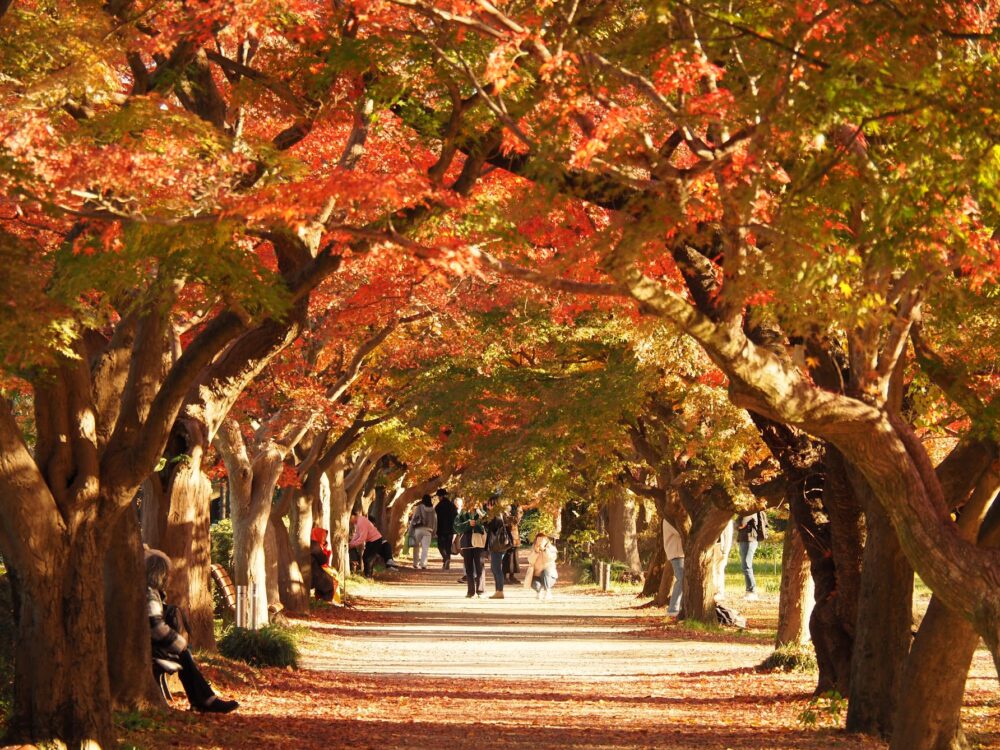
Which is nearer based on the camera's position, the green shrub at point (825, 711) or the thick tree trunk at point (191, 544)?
the green shrub at point (825, 711)

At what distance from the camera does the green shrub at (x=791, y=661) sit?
17.3 m

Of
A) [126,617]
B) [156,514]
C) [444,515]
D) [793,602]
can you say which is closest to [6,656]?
[126,617]

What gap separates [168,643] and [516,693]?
4694 millimetres

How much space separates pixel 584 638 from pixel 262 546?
5.61m

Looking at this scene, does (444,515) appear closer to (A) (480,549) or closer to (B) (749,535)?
(A) (480,549)

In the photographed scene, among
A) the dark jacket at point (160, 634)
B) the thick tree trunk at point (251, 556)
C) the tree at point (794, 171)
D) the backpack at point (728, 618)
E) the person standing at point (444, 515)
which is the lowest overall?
the backpack at point (728, 618)

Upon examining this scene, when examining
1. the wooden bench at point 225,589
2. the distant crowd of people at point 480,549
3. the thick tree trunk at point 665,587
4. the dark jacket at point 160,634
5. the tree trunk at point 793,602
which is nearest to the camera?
the dark jacket at point 160,634

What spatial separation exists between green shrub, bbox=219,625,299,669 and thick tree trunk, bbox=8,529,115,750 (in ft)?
23.3

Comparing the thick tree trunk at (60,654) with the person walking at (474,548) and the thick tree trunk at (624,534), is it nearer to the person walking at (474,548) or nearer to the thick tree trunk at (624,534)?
the person walking at (474,548)

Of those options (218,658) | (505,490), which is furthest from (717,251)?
(505,490)

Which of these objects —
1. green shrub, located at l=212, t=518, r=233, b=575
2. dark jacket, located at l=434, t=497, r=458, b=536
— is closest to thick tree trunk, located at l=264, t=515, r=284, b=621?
green shrub, located at l=212, t=518, r=233, b=575

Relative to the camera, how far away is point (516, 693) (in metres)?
16.1

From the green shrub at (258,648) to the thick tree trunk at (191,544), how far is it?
0.48m

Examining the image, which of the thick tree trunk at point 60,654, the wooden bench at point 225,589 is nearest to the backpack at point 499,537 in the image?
the wooden bench at point 225,589
